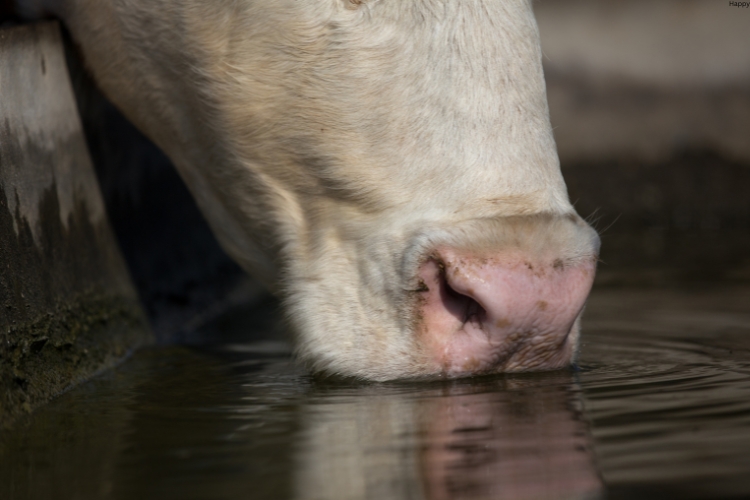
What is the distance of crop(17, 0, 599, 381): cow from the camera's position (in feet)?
6.81

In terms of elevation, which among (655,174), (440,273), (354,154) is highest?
(354,154)

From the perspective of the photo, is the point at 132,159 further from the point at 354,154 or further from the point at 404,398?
the point at 404,398

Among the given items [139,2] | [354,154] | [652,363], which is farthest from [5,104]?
[652,363]

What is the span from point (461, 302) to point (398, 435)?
384mm

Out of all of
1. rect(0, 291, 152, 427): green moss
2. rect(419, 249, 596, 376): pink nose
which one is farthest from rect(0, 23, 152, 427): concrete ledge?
rect(419, 249, 596, 376): pink nose

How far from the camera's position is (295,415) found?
1974 mm

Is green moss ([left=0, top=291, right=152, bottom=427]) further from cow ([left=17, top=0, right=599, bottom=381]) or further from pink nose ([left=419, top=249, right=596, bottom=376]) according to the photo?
pink nose ([left=419, top=249, right=596, bottom=376])

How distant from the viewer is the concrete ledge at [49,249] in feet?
7.38

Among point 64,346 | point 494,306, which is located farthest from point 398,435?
point 64,346

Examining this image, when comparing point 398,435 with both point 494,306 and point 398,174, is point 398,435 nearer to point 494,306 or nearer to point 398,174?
point 494,306

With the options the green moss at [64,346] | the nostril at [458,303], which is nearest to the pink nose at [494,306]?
the nostril at [458,303]

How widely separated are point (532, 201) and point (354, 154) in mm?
391

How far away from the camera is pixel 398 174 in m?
2.23

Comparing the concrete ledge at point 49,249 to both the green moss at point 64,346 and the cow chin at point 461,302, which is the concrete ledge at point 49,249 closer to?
the green moss at point 64,346
